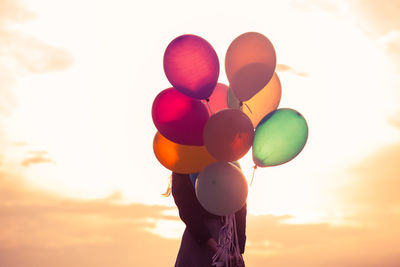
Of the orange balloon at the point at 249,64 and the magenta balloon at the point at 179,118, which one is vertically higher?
the orange balloon at the point at 249,64

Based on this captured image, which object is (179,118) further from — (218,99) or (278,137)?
(278,137)

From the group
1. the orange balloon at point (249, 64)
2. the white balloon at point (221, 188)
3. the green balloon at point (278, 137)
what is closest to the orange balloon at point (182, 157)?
the white balloon at point (221, 188)

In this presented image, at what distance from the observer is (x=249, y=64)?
457 centimetres

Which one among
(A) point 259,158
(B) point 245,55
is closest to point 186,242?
(A) point 259,158

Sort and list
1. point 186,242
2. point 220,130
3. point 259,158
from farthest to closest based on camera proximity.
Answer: point 186,242, point 259,158, point 220,130

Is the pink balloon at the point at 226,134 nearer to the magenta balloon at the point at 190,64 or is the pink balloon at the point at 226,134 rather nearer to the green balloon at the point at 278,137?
the green balloon at the point at 278,137

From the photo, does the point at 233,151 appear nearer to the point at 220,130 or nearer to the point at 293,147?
the point at 220,130

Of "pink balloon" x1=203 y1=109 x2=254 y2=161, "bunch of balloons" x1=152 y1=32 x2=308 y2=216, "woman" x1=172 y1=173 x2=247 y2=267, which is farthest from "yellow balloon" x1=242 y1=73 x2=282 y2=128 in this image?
"woman" x1=172 y1=173 x2=247 y2=267

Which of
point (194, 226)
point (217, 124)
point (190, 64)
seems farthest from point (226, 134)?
point (194, 226)

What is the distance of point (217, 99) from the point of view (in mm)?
4902

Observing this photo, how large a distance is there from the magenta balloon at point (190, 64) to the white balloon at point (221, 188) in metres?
0.68

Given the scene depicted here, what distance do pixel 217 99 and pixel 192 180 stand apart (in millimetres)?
804

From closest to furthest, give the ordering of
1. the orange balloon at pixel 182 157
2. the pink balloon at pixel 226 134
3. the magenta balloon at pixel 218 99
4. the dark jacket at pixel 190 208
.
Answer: the pink balloon at pixel 226 134 → the orange balloon at pixel 182 157 → the dark jacket at pixel 190 208 → the magenta balloon at pixel 218 99

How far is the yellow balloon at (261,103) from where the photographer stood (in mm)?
4910
